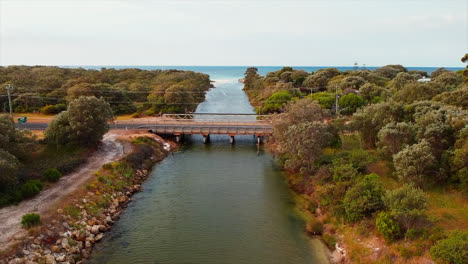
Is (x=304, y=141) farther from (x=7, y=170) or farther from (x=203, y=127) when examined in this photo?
(x=7, y=170)

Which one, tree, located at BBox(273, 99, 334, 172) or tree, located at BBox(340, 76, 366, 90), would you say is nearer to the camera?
tree, located at BBox(273, 99, 334, 172)

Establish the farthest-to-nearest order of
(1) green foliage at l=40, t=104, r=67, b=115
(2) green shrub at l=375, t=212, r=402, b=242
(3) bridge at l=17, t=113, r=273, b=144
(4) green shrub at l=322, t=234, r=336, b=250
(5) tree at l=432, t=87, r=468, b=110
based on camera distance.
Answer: (1) green foliage at l=40, t=104, r=67, b=115 < (3) bridge at l=17, t=113, r=273, b=144 < (5) tree at l=432, t=87, r=468, b=110 < (4) green shrub at l=322, t=234, r=336, b=250 < (2) green shrub at l=375, t=212, r=402, b=242

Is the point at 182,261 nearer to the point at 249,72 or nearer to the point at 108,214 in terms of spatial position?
the point at 108,214

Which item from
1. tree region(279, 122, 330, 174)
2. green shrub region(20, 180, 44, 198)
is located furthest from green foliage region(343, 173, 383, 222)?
green shrub region(20, 180, 44, 198)

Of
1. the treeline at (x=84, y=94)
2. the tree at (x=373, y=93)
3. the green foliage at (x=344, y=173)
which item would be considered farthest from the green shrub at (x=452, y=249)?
the treeline at (x=84, y=94)

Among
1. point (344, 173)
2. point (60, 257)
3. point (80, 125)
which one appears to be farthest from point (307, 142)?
point (80, 125)

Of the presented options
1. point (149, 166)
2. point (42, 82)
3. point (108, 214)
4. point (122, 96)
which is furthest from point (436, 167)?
point (42, 82)

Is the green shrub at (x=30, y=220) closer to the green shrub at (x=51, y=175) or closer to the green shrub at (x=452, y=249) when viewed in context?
the green shrub at (x=51, y=175)

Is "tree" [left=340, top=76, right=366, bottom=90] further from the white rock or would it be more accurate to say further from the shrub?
the white rock
